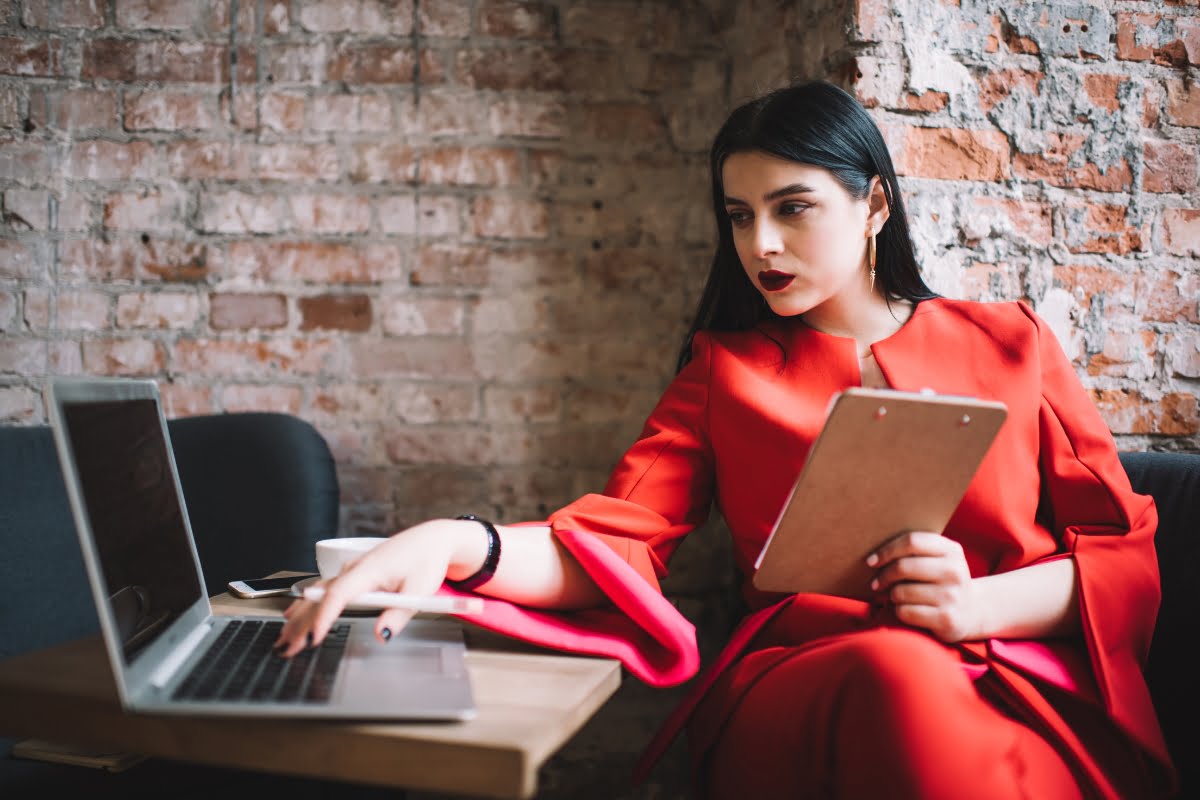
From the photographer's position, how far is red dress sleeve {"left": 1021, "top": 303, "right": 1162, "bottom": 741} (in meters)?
0.94

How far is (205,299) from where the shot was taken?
1627 millimetres

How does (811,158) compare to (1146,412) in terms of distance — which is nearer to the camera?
(811,158)

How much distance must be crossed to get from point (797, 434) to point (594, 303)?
68 cm

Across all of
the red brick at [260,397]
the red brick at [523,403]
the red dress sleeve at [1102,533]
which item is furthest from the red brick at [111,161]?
the red dress sleeve at [1102,533]

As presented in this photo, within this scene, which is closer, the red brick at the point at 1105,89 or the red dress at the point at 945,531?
the red dress at the point at 945,531

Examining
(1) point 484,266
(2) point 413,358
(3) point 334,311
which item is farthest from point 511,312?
(3) point 334,311

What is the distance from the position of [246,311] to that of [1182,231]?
67.9 inches

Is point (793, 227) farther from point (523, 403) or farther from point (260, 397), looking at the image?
point (260, 397)

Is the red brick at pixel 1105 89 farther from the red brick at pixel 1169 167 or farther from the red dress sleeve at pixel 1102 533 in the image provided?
the red dress sleeve at pixel 1102 533

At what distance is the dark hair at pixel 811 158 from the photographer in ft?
3.57

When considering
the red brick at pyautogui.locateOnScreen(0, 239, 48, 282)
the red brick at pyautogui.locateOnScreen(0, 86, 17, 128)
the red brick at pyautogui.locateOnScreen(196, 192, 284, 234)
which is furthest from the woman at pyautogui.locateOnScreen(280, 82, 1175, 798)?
the red brick at pyautogui.locateOnScreen(0, 86, 17, 128)

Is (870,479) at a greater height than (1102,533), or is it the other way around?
(870,479)

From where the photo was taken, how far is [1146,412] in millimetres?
1425

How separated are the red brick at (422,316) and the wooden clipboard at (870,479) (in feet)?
3.16
